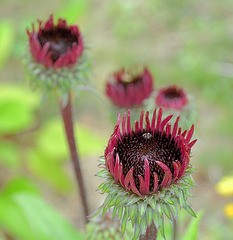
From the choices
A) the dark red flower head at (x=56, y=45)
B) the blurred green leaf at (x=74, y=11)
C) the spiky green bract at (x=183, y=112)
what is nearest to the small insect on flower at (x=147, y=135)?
the dark red flower head at (x=56, y=45)

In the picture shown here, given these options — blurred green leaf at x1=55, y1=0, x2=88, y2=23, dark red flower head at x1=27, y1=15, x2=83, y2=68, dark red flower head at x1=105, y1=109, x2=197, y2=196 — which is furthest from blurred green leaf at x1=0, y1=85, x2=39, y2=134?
dark red flower head at x1=105, y1=109, x2=197, y2=196

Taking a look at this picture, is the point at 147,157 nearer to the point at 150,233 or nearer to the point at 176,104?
the point at 150,233

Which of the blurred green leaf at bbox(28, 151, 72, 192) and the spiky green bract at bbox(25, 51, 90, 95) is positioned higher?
the spiky green bract at bbox(25, 51, 90, 95)

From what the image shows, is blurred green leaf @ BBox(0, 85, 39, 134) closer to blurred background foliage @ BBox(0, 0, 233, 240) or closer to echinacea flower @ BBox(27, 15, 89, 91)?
blurred background foliage @ BBox(0, 0, 233, 240)

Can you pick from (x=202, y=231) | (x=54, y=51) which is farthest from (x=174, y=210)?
(x=202, y=231)

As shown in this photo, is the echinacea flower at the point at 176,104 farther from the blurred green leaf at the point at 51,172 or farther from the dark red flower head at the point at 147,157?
the blurred green leaf at the point at 51,172

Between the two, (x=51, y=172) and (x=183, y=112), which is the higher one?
(x=183, y=112)

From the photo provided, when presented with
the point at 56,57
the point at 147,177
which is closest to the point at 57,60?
the point at 56,57
